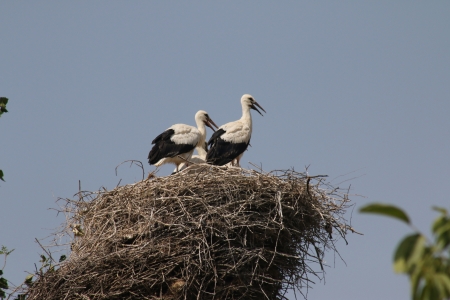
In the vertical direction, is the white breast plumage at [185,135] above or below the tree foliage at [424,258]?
above

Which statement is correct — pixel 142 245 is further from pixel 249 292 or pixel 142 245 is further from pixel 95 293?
pixel 249 292

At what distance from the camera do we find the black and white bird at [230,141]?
35.0 ft

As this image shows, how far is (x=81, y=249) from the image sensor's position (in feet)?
27.1

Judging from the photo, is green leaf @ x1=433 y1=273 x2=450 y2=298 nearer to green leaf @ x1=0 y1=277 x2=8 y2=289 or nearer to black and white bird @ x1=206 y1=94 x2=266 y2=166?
green leaf @ x1=0 y1=277 x2=8 y2=289

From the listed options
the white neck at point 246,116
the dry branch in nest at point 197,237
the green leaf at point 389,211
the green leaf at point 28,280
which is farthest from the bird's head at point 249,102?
the green leaf at point 389,211

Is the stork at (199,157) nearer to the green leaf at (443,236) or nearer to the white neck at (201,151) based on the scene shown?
the white neck at (201,151)

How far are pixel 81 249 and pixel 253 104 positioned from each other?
4.64 meters

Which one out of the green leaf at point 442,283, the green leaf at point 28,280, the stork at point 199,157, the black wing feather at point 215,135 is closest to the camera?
the green leaf at point 442,283

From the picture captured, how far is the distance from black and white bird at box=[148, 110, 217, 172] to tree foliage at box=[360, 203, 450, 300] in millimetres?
8485

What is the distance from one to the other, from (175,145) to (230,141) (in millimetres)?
859

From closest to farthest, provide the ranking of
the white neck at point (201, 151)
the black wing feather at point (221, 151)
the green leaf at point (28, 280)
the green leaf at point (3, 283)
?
the green leaf at point (3, 283), the green leaf at point (28, 280), the black wing feather at point (221, 151), the white neck at point (201, 151)

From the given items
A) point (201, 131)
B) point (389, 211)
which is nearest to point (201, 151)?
point (201, 131)

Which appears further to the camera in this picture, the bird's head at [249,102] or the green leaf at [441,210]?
the bird's head at [249,102]

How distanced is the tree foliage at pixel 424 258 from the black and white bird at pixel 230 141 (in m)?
8.47
